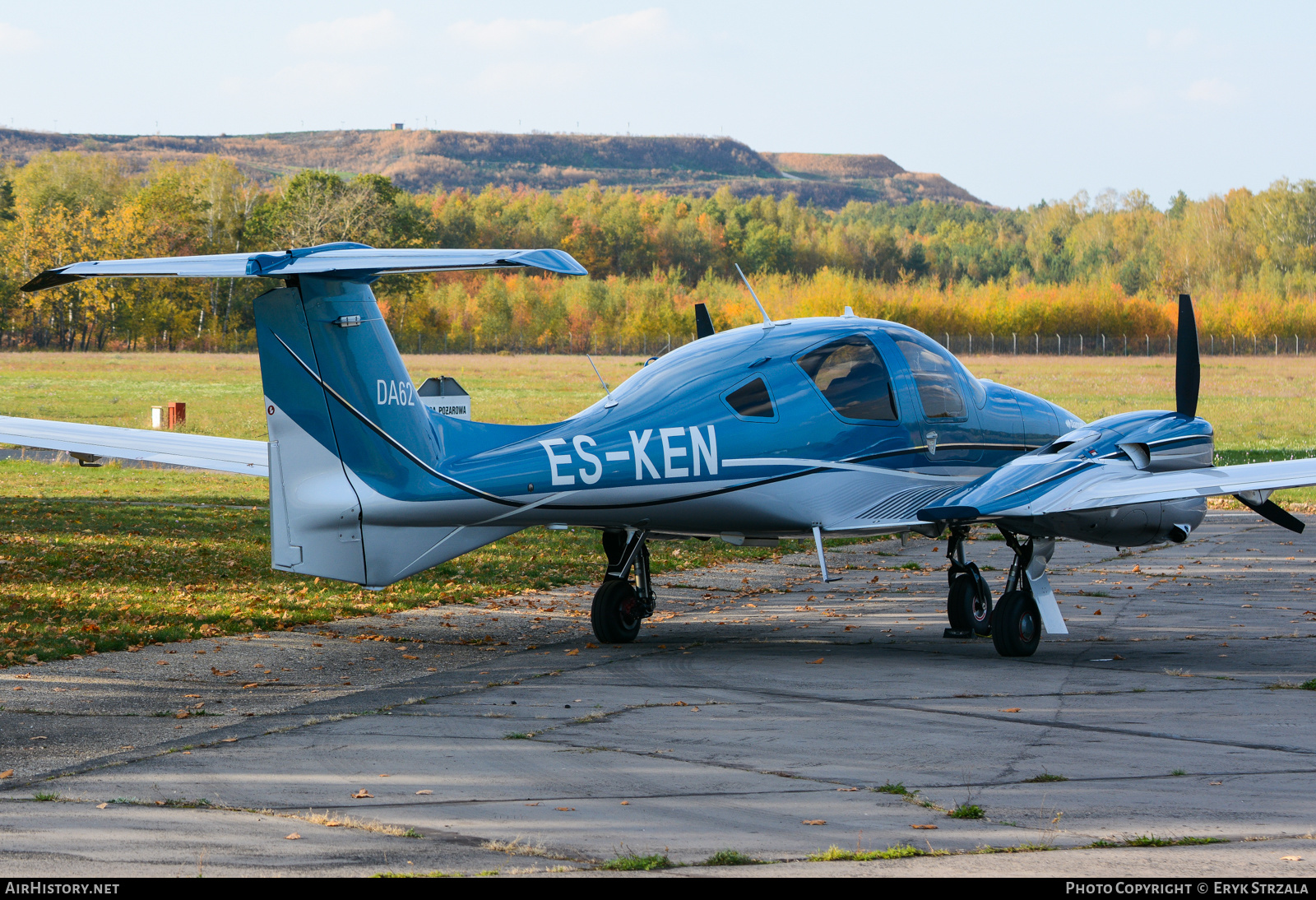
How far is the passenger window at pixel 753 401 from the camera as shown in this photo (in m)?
11.7

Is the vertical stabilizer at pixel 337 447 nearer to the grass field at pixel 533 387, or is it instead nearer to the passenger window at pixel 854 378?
the passenger window at pixel 854 378

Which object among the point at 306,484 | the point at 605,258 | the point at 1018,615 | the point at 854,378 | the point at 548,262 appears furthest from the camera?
the point at 605,258

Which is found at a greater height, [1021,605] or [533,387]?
[533,387]

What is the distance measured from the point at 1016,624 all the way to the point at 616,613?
12.2 feet

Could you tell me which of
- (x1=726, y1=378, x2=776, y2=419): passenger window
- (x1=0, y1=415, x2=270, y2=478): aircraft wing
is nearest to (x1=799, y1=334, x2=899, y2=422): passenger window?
(x1=726, y1=378, x2=776, y2=419): passenger window

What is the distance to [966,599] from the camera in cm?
1288

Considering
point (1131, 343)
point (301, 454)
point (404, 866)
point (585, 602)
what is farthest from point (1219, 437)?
point (1131, 343)

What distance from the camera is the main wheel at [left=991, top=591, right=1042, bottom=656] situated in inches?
458

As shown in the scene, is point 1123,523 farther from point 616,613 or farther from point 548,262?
point 548,262

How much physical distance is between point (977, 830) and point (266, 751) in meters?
4.50

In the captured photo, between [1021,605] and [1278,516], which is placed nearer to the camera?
[1021,605]

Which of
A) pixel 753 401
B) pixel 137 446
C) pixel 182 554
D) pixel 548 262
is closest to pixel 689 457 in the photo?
pixel 753 401

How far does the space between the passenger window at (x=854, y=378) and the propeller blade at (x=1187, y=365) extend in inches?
112

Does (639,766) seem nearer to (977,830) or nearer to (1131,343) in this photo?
(977,830)
